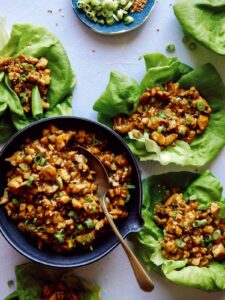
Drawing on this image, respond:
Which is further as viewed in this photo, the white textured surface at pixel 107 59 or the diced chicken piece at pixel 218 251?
the white textured surface at pixel 107 59

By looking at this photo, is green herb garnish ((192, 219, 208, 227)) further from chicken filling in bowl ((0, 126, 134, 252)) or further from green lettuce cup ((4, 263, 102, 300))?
green lettuce cup ((4, 263, 102, 300))

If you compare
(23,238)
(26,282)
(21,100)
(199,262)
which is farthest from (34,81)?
(199,262)

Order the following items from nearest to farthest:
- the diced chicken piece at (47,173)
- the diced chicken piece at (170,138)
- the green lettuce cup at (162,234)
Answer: the diced chicken piece at (47,173), the green lettuce cup at (162,234), the diced chicken piece at (170,138)

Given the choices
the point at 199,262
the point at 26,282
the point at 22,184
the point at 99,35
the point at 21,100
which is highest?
the point at 99,35

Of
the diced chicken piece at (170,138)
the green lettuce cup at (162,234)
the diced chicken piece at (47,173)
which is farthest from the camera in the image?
the diced chicken piece at (170,138)

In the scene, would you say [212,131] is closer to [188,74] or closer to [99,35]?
[188,74]

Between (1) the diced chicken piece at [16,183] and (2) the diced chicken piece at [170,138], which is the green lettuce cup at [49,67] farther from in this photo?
(2) the diced chicken piece at [170,138]

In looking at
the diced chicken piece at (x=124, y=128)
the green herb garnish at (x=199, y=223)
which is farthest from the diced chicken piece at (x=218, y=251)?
the diced chicken piece at (x=124, y=128)

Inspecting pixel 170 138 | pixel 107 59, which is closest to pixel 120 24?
pixel 107 59
